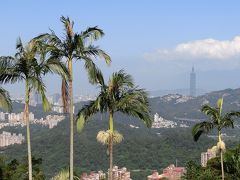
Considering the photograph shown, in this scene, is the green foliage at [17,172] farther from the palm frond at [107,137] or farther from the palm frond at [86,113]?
the palm frond at [107,137]

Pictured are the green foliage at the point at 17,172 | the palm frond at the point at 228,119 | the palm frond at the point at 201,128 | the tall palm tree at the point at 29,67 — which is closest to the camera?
the tall palm tree at the point at 29,67

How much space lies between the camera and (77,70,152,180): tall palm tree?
42.0 ft

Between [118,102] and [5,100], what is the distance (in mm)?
2850

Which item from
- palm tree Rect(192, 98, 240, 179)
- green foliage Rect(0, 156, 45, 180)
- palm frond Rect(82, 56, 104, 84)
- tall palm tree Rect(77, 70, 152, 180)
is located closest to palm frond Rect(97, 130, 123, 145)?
tall palm tree Rect(77, 70, 152, 180)

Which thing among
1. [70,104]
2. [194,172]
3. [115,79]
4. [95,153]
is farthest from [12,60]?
[95,153]

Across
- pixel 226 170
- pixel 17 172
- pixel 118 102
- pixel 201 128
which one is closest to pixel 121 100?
pixel 118 102

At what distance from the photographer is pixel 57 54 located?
484 inches

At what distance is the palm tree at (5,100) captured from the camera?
465 inches

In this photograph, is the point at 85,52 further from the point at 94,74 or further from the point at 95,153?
the point at 95,153

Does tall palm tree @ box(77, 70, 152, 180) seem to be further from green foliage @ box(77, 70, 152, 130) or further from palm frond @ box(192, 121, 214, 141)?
palm frond @ box(192, 121, 214, 141)

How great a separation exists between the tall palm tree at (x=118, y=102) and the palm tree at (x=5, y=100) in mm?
1923

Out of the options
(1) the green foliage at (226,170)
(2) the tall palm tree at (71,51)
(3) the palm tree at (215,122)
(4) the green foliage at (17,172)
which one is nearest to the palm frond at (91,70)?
(2) the tall palm tree at (71,51)

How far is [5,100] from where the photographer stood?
39.2ft

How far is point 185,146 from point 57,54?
163285 mm
